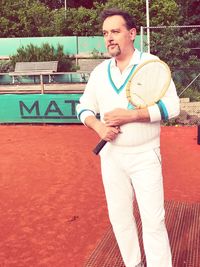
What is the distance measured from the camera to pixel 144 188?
10.7 feet

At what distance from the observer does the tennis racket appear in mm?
3185

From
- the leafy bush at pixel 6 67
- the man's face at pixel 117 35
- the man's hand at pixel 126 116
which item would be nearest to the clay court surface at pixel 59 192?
the man's hand at pixel 126 116

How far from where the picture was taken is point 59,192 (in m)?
6.55

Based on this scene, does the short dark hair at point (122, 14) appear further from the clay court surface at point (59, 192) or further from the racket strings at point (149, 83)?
the clay court surface at point (59, 192)

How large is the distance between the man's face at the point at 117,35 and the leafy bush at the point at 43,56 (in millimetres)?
17611

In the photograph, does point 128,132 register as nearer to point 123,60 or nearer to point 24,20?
point 123,60

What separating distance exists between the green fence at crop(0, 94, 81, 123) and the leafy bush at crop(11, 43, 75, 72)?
8.08 meters

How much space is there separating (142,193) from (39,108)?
962 centimetres

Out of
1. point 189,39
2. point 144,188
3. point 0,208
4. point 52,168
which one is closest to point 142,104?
point 144,188

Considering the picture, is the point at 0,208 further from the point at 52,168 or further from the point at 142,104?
the point at 142,104

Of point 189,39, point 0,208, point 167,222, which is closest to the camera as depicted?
point 167,222

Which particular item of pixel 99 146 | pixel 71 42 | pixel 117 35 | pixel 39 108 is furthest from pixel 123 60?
pixel 71 42

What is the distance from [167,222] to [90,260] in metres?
1.32

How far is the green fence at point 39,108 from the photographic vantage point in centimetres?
1229
